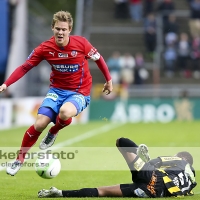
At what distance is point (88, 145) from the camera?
1578cm

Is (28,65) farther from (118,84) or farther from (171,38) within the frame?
(171,38)

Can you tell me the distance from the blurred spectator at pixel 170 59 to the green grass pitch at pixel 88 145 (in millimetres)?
5993

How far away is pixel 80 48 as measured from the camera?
9.18 meters

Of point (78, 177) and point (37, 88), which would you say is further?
point (37, 88)

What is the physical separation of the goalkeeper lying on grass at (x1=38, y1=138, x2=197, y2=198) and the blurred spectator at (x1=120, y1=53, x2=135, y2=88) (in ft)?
66.4

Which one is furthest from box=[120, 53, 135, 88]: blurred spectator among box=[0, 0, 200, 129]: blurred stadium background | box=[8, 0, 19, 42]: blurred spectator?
box=[8, 0, 19, 42]: blurred spectator

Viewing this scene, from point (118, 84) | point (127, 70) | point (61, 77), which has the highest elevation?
point (127, 70)

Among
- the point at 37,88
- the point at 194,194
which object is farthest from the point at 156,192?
the point at 37,88

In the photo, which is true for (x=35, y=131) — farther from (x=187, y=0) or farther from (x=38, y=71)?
(x=187, y=0)

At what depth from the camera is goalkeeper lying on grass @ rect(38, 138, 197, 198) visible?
7621mm

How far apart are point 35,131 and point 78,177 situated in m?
1.64

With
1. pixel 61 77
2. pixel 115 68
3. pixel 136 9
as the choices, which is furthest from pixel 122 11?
pixel 61 77

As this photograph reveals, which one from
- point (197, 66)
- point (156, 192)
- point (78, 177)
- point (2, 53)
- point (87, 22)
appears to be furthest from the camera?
point (87, 22)

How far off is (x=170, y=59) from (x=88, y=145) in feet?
47.7
